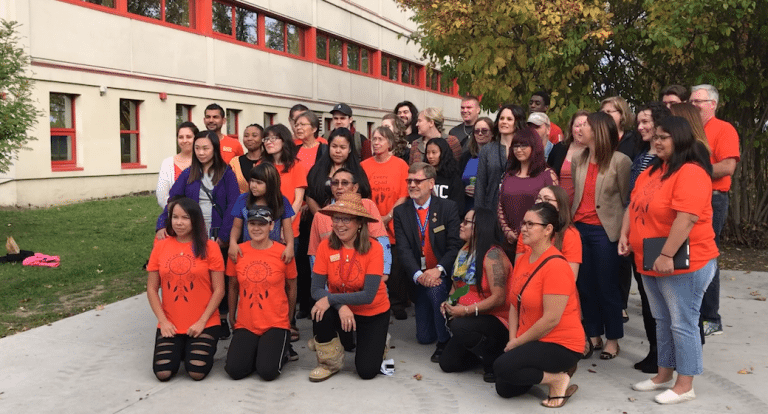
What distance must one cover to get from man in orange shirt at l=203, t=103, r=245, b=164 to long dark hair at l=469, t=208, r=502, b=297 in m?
3.15

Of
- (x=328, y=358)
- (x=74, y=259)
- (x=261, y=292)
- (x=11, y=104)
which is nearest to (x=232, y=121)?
(x=11, y=104)

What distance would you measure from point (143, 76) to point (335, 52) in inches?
486

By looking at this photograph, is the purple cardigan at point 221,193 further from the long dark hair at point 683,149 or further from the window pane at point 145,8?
the window pane at point 145,8

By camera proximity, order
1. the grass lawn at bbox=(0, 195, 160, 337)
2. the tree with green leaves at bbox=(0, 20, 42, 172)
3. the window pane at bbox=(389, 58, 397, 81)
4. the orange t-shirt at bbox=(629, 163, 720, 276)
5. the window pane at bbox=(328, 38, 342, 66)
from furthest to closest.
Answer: the window pane at bbox=(389, 58, 397, 81) → the window pane at bbox=(328, 38, 342, 66) → the tree with green leaves at bbox=(0, 20, 42, 172) → the grass lawn at bbox=(0, 195, 160, 337) → the orange t-shirt at bbox=(629, 163, 720, 276)

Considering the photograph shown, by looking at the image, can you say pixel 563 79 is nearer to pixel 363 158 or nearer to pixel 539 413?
pixel 363 158

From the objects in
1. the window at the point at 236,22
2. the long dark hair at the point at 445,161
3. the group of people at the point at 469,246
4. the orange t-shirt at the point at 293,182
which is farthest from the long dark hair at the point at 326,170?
the window at the point at 236,22

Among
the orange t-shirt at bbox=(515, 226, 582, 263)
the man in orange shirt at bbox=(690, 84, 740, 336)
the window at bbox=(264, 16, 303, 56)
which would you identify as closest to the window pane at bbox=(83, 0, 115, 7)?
the window at bbox=(264, 16, 303, 56)

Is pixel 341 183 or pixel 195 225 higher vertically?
pixel 341 183

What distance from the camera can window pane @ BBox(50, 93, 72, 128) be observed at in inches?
657

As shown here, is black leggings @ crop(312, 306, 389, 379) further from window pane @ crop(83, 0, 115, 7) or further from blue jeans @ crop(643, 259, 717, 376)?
window pane @ crop(83, 0, 115, 7)

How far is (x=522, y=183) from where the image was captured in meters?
5.79

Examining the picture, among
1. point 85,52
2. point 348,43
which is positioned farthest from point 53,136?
point 348,43

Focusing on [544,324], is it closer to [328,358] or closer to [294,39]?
[328,358]

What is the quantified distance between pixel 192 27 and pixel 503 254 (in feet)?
58.1
